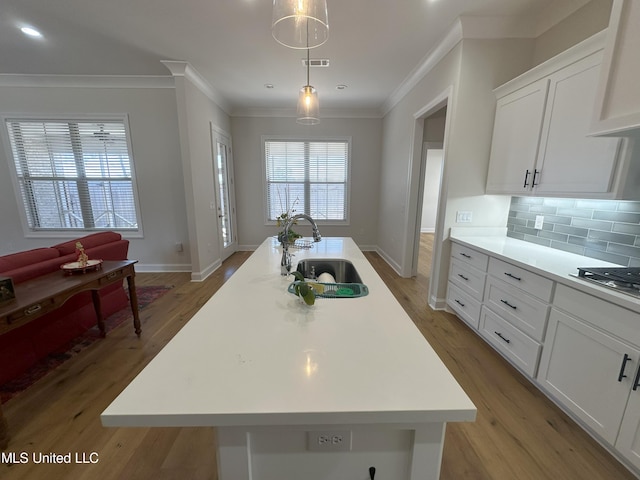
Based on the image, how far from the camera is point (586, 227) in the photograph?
1.95 metres

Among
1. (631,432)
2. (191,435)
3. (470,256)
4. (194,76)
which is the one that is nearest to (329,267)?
(191,435)

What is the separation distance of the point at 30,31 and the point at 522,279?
200 inches

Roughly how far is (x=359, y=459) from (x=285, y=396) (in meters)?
0.35

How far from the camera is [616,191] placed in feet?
5.07

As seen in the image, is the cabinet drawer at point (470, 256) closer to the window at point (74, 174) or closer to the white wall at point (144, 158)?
the white wall at point (144, 158)

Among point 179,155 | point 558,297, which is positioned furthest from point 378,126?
point 558,297

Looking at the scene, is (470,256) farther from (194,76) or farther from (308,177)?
(194,76)

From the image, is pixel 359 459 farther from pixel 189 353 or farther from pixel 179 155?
pixel 179 155

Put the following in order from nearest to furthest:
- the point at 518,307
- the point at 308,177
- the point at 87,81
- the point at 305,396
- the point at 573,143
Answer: the point at 305,396 < the point at 573,143 < the point at 518,307 < the point at 87,81 < the point at 308,177

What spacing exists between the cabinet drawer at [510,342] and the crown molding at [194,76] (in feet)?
14.2

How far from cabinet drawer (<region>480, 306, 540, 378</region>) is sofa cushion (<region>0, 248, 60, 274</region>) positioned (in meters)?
3.76

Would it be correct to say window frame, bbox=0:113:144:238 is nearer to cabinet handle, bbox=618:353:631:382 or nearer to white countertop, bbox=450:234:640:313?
white countertop, bbox=450:234:640:313

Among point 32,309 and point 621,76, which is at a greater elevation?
point 621,76

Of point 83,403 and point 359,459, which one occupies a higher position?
point 359,459
